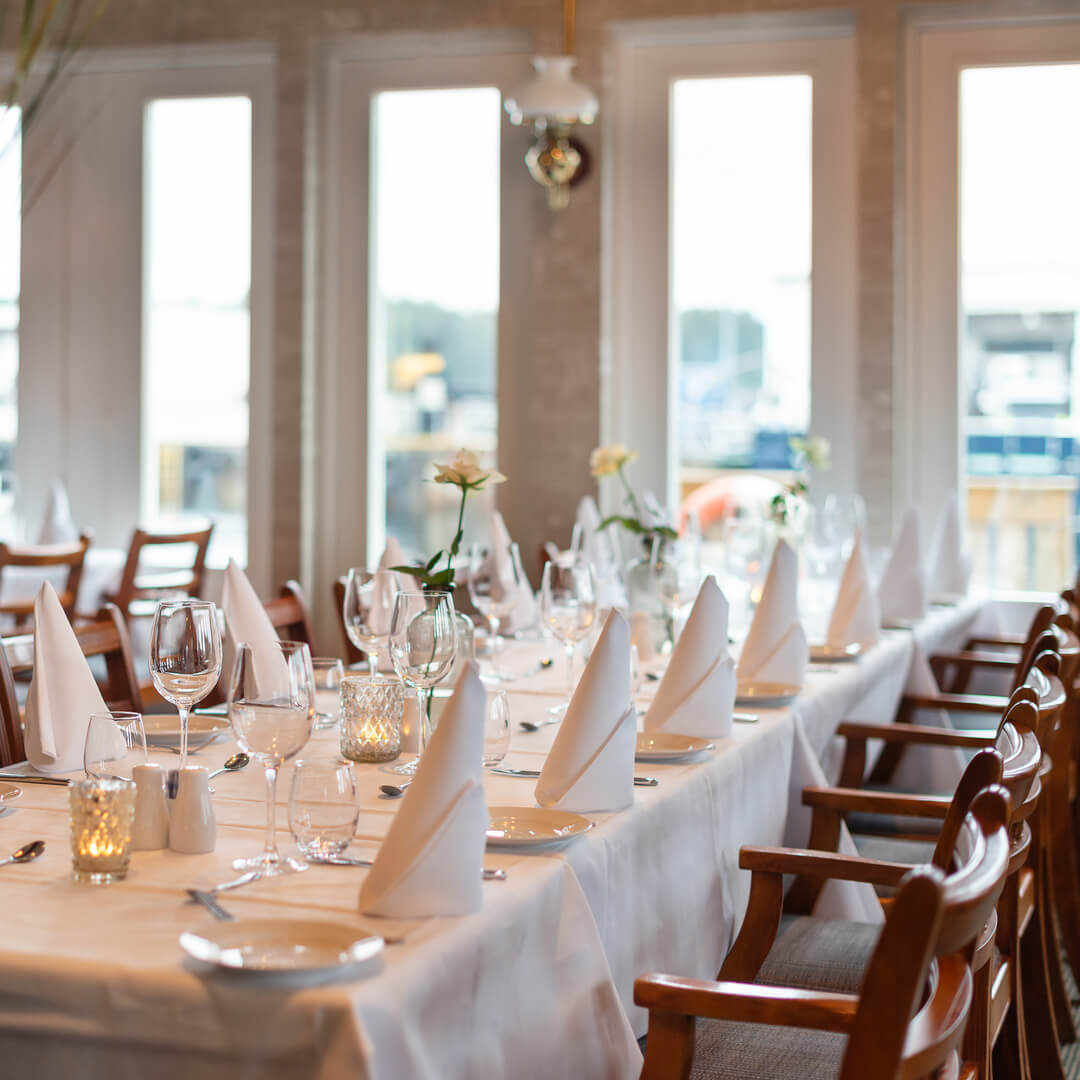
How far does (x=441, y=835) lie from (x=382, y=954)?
14 cm

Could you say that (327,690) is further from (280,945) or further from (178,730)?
(280,945)

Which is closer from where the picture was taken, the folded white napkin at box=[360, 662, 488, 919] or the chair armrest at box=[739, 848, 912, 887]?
the folded white napkin at box=[360, 662, 488, 919]

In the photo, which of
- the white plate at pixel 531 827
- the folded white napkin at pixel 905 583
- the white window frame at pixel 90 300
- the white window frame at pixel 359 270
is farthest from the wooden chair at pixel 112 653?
the white window frame at pixel 90 300

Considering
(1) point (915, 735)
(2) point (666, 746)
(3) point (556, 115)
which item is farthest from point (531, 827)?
(3) point (556, 115)

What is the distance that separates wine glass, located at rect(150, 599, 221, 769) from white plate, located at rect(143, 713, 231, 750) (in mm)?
412

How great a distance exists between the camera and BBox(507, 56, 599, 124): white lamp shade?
171 inches

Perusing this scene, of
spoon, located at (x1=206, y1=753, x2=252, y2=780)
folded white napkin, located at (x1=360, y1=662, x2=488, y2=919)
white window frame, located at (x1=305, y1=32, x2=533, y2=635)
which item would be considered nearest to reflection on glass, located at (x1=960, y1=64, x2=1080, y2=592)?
white window frame, located at (x1=305, y1=32, x2=533, y2=635)

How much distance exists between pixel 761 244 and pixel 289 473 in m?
2.06

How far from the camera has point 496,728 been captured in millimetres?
1757

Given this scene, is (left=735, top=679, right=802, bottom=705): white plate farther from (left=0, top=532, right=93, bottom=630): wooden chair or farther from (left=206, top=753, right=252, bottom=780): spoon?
(left=0, top=532, right=93, bottom=630): wooden chair

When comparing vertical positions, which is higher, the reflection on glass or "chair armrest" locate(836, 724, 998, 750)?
the reflection on glass

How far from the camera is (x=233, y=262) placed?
219 inches

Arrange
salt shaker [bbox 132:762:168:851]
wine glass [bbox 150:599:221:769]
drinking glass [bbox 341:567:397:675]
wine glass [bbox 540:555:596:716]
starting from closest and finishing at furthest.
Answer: salt shaker [bbox 132:762:168:851] < wine glass [bbox 150:599:221:769] < drinking glass [bbox 341:567:397:675] < wine glass [bbox 540:555:596:716]

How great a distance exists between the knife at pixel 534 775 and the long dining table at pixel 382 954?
2 cm
